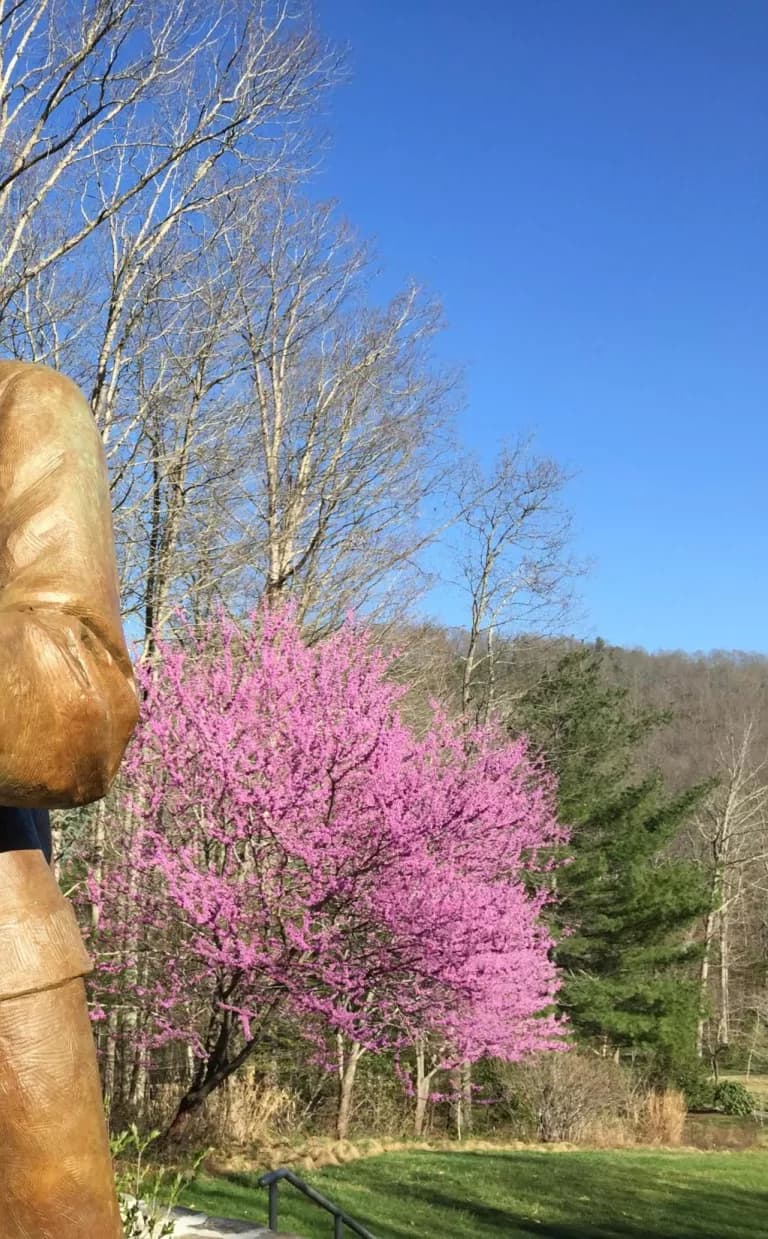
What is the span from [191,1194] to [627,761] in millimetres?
17946

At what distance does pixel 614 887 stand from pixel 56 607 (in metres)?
21.9

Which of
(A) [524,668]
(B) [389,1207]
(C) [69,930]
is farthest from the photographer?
(A) [524,668]

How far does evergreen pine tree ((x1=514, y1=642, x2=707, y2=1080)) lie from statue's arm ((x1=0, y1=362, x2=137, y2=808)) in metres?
19.3

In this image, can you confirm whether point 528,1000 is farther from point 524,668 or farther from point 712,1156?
point 524,668

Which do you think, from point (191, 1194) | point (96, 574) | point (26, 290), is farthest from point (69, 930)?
point (26, 290)

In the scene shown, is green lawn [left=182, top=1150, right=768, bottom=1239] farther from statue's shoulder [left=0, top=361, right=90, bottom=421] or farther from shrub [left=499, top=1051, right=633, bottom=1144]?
statue's shoulder [left=0, top=361, right=90, bottom=421]

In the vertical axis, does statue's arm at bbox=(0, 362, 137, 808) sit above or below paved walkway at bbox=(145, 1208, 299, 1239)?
above

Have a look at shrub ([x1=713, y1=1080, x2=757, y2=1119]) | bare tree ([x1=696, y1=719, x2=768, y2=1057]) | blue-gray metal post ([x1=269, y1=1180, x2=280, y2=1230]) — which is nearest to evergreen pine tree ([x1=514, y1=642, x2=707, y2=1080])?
bare tree ([x1=696, y1=719, x2=768, y2=1057])

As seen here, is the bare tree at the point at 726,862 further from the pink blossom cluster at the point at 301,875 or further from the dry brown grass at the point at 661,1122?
the pink blossom cluster at the point at 301,875

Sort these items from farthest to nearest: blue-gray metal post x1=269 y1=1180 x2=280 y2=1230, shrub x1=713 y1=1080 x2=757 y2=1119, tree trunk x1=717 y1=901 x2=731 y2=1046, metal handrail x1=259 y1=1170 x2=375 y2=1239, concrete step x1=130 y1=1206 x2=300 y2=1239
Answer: tree trunk x1=717 y1=901 x2=731 y2=1046 < shrub x1=713 y1=1080 x2=757 y2=1119 < blue-gray metal post x1=269 y1=1180 x2=280 y2=1230 < metal handrail x1=259 y1=1170 x2=375 y2=1239 < concrete step x1=130 y1=1206 x2=300 y2=1239

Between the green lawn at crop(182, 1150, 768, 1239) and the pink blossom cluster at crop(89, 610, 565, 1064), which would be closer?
the green lawn at crop(182, 1150, 768, 1239)

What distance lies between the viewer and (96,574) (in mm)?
1518

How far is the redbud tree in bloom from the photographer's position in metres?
8.80

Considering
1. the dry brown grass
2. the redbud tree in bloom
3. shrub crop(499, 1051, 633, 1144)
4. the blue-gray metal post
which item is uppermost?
the redbud tree in bloom
